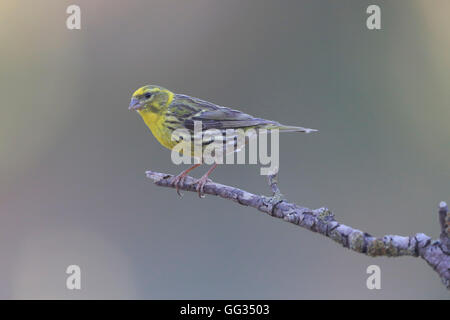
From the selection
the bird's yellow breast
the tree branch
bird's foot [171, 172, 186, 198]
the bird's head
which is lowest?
the tree branch

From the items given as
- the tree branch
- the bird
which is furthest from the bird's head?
the tree branch

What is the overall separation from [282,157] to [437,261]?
373cm

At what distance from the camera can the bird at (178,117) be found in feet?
11.1

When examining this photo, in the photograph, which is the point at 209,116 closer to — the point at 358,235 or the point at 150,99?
the point at 150,99

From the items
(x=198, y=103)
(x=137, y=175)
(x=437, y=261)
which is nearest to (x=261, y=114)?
(x=137, y=175)

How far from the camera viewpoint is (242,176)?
5.16m

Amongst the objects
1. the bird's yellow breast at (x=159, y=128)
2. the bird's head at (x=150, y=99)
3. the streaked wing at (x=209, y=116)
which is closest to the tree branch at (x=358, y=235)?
the bird's yellow breast at (x=159, y=128)

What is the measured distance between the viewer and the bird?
3.38 meters

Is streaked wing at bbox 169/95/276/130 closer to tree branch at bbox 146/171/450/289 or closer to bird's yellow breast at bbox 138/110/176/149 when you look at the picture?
bird's yellow breast at bbox 138/110/176/149

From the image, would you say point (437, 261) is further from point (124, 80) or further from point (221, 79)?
point (124, 80)

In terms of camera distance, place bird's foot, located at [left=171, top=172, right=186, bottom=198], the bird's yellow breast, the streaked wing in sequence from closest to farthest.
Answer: bird's foot, located at [left=171, top=172, right=186, bottom=198]
the bird's yellow breast
the streaked wing

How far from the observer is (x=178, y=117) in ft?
11.5

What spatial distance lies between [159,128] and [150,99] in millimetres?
252

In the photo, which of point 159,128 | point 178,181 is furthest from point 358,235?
point 159,128
